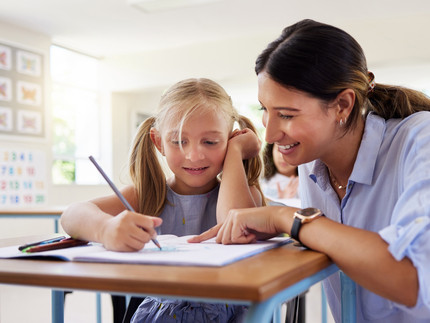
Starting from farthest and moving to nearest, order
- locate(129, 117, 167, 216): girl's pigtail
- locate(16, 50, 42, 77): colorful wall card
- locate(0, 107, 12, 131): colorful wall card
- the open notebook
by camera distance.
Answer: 1. locate(16, 50, 42, 77): colorful wall card
2. locate(0, 107, 12, 131): colorful wall card
3. locate(129, 117, 167, 216): girl's pigtail
4. the open notebook

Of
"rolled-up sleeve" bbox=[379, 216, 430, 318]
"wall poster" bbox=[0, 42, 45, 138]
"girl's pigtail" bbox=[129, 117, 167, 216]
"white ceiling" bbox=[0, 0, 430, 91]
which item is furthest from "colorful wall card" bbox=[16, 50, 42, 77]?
"rolled-up sleeve" bbox=[379, 216, 430, 318]

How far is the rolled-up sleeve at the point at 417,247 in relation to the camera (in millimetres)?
740

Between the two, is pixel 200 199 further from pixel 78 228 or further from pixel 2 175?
pixel 2 175

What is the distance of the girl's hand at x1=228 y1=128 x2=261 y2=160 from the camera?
4.65 ft

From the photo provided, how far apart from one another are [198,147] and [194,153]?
0.08 feet

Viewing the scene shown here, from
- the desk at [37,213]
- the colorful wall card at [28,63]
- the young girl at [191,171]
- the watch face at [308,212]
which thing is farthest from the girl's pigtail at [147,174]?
the colorful wall card at [28,63]

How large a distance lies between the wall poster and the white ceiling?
0.40 m

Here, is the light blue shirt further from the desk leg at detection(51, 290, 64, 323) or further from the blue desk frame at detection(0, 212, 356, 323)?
the desk leg at detection(51, 290, 64, 323)

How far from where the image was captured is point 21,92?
6285mm

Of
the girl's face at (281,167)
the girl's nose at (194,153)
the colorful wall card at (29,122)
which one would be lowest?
the girl's face at (281,167)

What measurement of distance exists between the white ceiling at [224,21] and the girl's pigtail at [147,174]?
4378 mm

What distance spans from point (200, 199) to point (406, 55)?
5720mm

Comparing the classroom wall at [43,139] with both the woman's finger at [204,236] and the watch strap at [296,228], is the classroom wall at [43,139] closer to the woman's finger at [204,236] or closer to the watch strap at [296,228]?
the woman's finger at [204,236]

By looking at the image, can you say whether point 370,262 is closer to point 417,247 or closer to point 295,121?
point 417,247
